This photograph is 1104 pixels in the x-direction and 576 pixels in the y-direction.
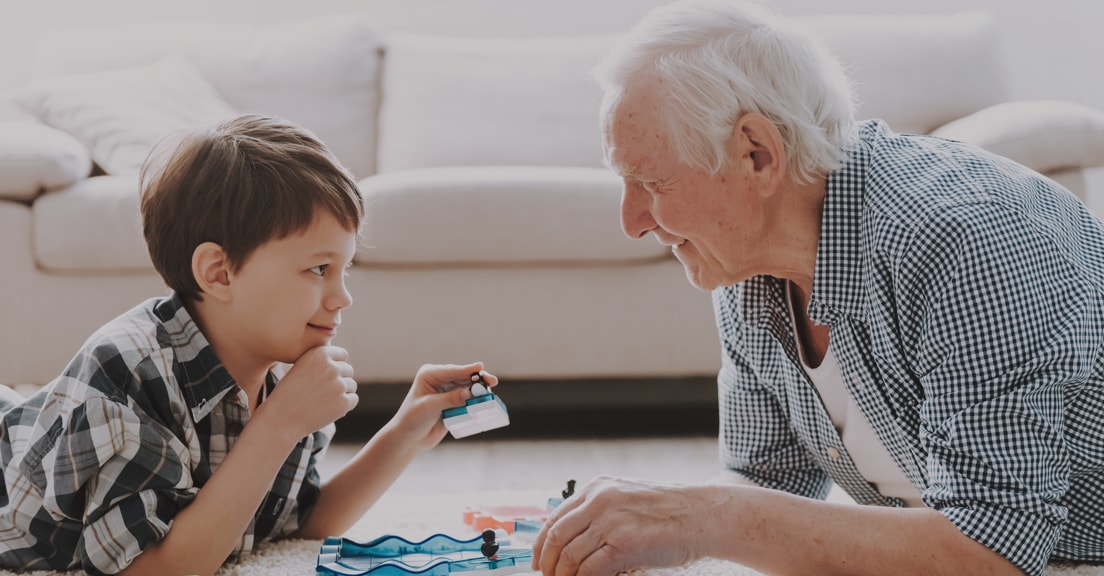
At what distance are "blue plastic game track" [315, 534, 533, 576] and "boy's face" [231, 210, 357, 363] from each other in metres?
0.23

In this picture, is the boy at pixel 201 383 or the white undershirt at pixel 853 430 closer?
the boy at pixel 201 383

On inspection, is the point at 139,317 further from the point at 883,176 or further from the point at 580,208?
the point at 580,208

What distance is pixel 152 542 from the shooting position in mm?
1124

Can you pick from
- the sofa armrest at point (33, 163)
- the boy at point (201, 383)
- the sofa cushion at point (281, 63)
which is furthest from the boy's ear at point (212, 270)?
the sofa cushion at point (281, 63)

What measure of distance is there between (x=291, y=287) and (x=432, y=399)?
0.78 feet

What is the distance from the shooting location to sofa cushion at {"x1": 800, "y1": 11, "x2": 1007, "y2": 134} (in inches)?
114

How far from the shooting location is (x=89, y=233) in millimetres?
2232

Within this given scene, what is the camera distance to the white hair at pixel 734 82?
1097 mm

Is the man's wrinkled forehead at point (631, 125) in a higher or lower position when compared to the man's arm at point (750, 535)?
higher

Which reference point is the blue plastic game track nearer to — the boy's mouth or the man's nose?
the boy's mouth

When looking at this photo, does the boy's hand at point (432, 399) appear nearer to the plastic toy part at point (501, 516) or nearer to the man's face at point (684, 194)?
the plastic toy part at point (501, 516)

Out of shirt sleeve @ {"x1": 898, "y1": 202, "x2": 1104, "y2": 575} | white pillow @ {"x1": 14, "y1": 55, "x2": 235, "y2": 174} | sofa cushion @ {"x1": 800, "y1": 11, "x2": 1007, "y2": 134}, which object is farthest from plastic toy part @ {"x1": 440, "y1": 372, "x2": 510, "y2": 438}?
sofa cushion @ {"x1": 800, "y1": 11, "x2": 1007, "y2": 134}

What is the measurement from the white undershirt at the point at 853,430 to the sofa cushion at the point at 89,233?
1.48 meters

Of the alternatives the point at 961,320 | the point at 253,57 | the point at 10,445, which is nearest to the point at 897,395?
the point at 961,320
